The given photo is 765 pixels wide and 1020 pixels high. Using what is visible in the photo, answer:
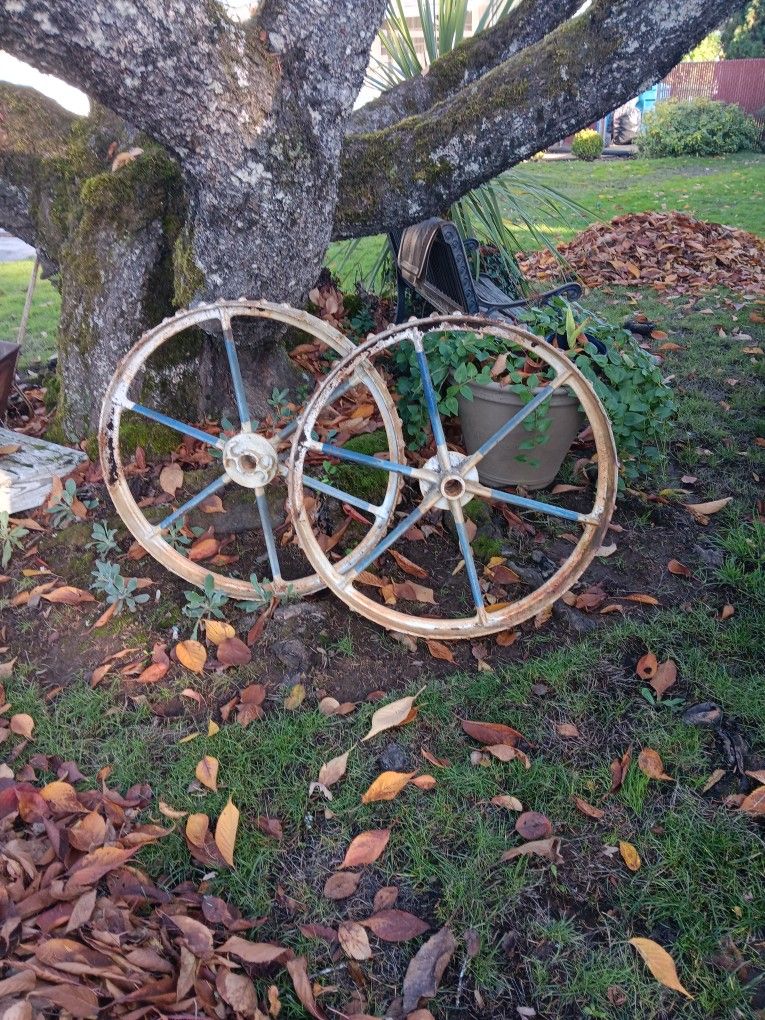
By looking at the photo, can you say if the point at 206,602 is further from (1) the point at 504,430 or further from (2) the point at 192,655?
(1) the point at 504,430

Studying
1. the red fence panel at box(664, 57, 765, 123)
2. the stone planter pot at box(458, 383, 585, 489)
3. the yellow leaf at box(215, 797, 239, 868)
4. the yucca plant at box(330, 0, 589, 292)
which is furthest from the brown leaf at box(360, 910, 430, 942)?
the red fence panel at box(664, 57, 765, 123)

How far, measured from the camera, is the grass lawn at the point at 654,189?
791 centimetres

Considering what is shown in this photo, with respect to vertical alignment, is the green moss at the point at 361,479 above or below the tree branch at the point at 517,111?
below

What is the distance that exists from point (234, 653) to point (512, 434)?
1.31 meters

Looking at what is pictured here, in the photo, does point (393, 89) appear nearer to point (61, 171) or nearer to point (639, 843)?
point (61, 171)

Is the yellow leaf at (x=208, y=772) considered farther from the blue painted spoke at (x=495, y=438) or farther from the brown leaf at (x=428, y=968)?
the blue painted spoke at (x=495, y=438)

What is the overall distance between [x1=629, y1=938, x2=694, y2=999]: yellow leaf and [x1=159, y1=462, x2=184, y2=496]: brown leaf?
2.14 m

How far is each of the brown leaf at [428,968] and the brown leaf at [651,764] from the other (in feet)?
2.34

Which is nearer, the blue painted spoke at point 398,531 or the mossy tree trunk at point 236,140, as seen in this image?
the mossy tree trunk at point 236,140

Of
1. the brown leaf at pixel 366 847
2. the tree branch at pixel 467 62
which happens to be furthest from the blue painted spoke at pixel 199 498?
the tree branch at pixel 467 62

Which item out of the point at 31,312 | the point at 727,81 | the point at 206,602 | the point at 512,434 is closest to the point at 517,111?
the point at 512,434

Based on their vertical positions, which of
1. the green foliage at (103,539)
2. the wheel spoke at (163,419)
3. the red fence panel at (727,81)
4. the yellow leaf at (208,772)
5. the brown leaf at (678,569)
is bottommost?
the yellow leaf at (208,772)

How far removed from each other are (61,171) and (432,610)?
237 centimetres

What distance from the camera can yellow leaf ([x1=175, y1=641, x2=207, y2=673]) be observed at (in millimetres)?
2400
